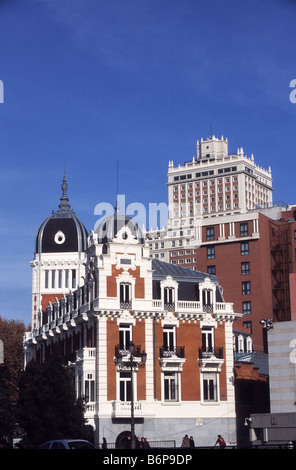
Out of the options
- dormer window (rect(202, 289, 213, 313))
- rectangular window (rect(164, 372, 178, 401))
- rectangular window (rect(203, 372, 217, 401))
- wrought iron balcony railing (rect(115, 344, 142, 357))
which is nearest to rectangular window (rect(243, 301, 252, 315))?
dormer window (rect(202, 289, 213, 313))

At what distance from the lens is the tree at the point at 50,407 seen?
53062 mm

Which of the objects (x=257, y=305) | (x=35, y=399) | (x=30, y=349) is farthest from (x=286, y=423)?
(x=257, y=305)

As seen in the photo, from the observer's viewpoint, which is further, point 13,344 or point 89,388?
point 13,344

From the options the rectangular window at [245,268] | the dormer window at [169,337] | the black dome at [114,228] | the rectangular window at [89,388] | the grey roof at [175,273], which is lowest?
the rectangular window at [89,388]

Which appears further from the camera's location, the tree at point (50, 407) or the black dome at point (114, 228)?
the black dome at point (114, 228)

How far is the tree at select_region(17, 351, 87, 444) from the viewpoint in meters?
53.1

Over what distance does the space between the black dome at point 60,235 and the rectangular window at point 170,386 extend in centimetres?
3029

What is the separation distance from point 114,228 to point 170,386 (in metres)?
12.9

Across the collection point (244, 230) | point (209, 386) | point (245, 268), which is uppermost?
point (244, 230)

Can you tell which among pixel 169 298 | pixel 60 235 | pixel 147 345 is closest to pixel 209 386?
pixel 147 345

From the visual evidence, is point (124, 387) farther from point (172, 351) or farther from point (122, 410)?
point (172, 351)

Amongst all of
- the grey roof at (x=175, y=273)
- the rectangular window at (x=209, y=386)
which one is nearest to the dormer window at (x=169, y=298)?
the grey roof at (x=175, y=273)

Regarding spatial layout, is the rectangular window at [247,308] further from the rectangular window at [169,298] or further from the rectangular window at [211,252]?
the rectangular window at [169,298]

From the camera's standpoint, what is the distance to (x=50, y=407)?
53.5 m
